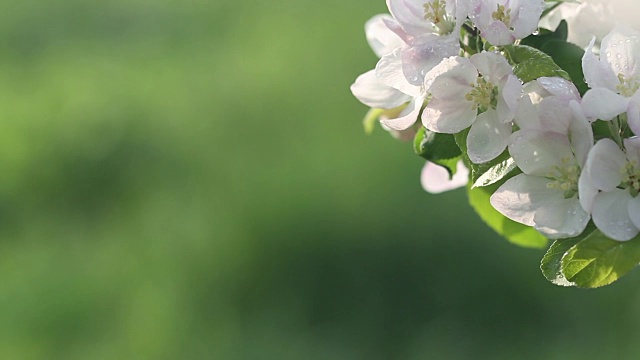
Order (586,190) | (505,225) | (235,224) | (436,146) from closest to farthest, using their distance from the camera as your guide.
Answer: (586,190) < (436,146) < (505,225) < (235,224)

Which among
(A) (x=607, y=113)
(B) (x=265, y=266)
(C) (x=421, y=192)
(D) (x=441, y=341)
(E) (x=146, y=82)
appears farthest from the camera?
(E) (x=146, y=82)

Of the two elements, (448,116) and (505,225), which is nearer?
(448,116)

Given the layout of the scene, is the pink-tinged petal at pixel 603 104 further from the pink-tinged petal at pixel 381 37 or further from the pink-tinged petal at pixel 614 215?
the pink-tinged petal at pixel 381 37

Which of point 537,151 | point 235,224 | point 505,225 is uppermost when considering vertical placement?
point 537,151

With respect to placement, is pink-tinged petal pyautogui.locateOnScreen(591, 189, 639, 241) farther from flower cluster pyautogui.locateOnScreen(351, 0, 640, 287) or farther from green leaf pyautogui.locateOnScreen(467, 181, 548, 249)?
green leaf pyautogui.locateOnScreen(467, 181, 548, 249)

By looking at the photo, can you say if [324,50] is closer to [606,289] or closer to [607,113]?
[606,289]

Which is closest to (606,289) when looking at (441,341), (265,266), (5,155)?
(441,341)

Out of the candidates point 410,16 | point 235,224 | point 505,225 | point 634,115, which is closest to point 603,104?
point 634,115

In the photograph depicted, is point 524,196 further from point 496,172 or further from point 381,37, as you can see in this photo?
point 381,37
